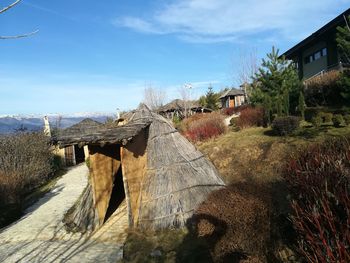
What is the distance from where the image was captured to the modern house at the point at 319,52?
26.3 m

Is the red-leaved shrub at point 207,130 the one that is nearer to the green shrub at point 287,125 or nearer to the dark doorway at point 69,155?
the green shrub at point 287,125

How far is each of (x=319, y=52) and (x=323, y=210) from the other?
29.0 m

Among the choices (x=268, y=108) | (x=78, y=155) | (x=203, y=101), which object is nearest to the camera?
(x=268, y=108)

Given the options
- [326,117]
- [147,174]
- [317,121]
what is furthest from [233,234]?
[326,117]

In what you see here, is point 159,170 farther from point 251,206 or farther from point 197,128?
point 197,128

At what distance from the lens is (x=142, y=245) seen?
28.5ft

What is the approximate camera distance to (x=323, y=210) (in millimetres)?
4969

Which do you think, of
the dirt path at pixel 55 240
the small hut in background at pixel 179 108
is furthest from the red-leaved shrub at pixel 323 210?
the small hut in background at pixel 179 108

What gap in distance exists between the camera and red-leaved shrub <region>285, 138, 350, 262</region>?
13.5 feet

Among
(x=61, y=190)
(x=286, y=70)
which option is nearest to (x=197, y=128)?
(x=286, y=70)

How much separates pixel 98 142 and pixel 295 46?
2945 cm

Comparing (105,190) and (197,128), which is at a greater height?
(197,128)

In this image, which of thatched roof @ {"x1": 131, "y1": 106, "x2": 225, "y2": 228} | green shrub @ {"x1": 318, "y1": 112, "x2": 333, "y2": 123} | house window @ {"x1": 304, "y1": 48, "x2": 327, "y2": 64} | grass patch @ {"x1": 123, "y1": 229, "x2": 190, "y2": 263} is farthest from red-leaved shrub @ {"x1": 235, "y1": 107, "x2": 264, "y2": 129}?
grass patch @ {"x1": 123, "y1": 229, "x2": 190, "y2": 263}

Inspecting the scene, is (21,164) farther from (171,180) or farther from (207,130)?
(171,180)
